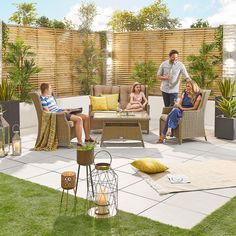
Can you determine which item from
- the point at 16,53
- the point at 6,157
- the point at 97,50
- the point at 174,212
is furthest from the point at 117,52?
the point at 174,212

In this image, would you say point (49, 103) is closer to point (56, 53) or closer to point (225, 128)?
point (225, 128)

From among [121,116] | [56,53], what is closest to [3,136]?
[121,116]

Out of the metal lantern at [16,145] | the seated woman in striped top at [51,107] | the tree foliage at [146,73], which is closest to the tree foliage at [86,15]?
the tree foliage at [146,73]

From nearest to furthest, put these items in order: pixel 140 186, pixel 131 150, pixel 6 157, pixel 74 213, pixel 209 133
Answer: pixel 74 213 → pixel 140 186 → pixel 6 157 → pixel 131 150 → pixel 209 133

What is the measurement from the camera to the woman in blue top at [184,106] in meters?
7.03

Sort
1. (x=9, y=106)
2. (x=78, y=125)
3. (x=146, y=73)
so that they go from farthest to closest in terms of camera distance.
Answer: (x=146, y=73)
(x=9, y=106)
(x=78, y=125)

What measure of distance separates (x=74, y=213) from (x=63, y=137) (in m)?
2.97

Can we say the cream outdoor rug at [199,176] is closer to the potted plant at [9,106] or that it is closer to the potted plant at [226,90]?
the potted plant at [226,90]

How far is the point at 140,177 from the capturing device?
4.96 m

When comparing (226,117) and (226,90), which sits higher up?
(226,90)

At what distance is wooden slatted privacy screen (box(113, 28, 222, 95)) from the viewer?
397 inches

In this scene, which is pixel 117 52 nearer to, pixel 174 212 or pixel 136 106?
pixel 136 106

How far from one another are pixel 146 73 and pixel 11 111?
4538 mm

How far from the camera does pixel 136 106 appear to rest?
8133 millimetres
